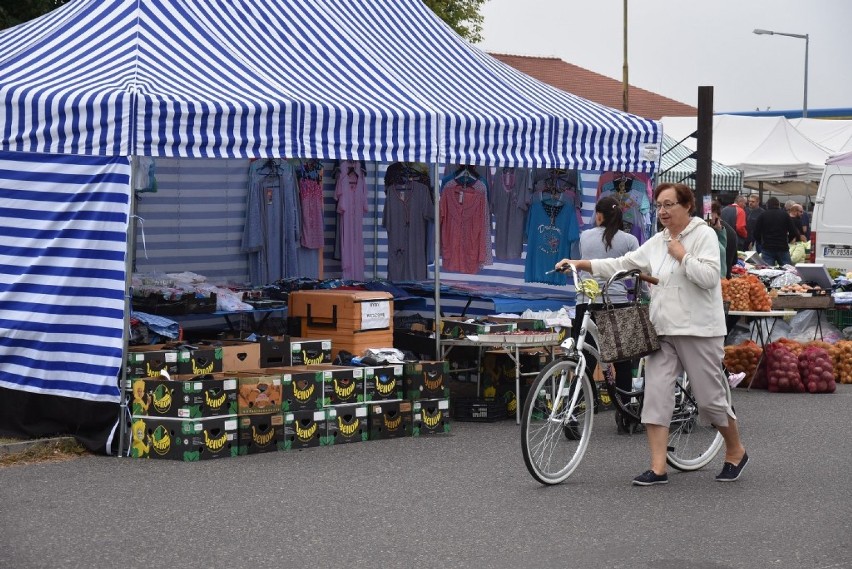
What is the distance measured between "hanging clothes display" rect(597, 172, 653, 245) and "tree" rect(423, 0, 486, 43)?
68.1 feet

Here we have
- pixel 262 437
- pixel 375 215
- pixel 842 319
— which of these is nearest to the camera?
pixel 262 437

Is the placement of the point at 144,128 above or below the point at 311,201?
above

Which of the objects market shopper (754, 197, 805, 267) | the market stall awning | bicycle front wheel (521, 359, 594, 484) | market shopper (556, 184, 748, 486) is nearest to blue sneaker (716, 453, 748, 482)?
market shopper (556, 184, 748, 486)

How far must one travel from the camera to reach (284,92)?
1035 centimetres

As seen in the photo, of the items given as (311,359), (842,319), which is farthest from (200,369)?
(842,319)

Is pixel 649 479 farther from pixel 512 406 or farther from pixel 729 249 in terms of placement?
pixel 729 249

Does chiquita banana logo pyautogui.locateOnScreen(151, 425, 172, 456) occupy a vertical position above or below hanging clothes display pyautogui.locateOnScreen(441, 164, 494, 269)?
below

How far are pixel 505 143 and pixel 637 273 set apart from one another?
343 centimetres

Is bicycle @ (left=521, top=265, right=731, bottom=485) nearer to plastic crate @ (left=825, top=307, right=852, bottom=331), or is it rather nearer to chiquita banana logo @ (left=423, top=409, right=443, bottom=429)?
chiquita banana logo @ (left=423, top=409, right=443, bottom=429)

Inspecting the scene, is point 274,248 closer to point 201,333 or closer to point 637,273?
point 201,333

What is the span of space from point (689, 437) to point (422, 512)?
2.32m

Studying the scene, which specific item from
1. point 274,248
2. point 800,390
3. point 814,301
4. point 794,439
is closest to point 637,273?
point 794,439

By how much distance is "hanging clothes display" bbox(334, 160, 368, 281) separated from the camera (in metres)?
15.2

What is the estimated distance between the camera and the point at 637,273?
8281 mm
